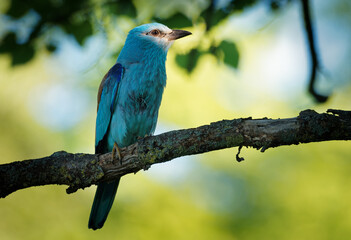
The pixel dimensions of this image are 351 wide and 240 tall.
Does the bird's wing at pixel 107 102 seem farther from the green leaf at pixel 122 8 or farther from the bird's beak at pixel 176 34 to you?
the green leaf at pixel 122 8

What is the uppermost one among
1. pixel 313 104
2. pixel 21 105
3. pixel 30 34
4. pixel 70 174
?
pixel 21 105

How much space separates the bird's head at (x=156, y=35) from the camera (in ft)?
17.2

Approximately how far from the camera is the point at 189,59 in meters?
4.23

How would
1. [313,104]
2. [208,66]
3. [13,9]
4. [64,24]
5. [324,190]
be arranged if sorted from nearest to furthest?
[13,9] → [64,24] → [313,104] → [324,190] → [208,66]

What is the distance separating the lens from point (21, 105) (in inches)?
403

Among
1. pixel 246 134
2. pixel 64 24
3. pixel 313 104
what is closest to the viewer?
pixel 246 134

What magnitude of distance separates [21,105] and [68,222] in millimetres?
3379

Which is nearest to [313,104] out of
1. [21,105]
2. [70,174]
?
[70,174]

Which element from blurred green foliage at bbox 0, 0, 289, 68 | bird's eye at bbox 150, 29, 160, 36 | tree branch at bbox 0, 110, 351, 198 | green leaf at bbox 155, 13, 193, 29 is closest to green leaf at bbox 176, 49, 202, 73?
blurred green foliage at bbox 0, 0, 289, 68

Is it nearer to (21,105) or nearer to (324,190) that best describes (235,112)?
(324,190)

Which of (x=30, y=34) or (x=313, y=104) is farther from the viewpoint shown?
(x=313, y=104)

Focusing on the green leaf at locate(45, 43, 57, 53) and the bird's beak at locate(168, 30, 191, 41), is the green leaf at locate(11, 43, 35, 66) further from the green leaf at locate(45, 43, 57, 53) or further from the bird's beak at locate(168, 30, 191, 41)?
the bird's beak at locate(168, 30, 191, 41)

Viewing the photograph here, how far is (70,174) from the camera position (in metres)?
3.48

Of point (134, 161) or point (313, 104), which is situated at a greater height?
point (313, 104)
